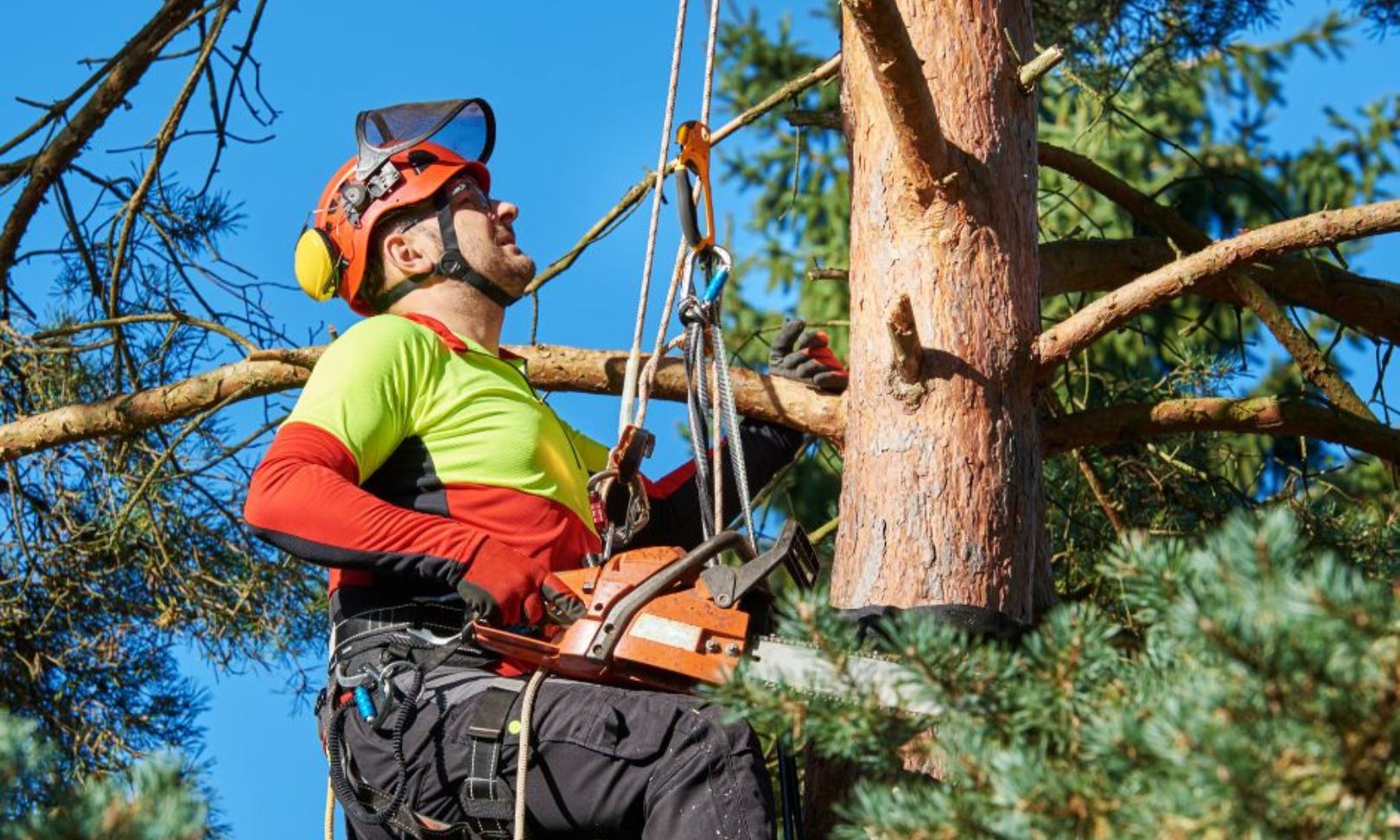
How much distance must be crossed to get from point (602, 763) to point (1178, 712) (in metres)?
1.52

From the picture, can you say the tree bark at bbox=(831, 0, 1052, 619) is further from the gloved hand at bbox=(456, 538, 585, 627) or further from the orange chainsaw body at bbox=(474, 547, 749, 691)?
the gloved hand at bbox=(456, 538, 585, 627)

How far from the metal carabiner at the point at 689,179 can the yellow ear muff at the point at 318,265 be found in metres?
0.88

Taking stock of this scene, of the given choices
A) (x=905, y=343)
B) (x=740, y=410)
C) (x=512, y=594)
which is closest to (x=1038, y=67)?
(x=905, y=343)

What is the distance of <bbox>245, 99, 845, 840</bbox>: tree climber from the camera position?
302 cm

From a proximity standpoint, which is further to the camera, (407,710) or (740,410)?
(740,410)

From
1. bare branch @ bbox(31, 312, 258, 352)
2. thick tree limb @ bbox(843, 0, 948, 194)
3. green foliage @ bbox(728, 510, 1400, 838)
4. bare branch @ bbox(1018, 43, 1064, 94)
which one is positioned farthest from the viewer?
bare branch @ bbox(31, 312, 258, 352)

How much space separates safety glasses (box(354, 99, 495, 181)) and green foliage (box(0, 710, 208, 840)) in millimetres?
2478

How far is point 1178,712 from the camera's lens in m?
1.67

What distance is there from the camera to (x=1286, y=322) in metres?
4.12

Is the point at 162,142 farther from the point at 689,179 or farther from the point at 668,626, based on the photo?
the point at 668,626

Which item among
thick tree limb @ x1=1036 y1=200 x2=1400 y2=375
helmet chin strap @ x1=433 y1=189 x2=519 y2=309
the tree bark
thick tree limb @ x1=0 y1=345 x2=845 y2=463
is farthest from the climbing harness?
thick tree limb @ x1=1036 y1=200 x2=1400 y2=375

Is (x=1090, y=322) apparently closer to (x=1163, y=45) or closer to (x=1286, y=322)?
(x=1286, y=322)

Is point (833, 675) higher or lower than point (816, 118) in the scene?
lower

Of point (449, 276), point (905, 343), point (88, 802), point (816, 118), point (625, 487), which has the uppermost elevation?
point (816, 118)
